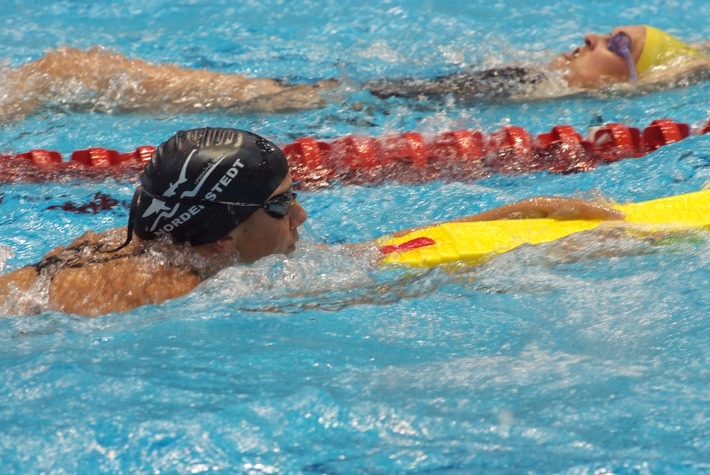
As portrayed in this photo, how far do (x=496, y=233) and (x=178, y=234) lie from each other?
1193 mm

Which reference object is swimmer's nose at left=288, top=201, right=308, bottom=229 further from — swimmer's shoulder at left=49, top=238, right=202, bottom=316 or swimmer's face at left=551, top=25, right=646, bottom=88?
swimmer's face at left=551, top=25, right=646, bottom=88

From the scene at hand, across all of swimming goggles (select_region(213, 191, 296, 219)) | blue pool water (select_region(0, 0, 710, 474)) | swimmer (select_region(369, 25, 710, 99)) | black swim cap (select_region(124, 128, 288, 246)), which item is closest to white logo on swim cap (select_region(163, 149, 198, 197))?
black swim cap (select_region(124, 128, 288, 246))

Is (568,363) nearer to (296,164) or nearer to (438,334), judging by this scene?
(438,334)

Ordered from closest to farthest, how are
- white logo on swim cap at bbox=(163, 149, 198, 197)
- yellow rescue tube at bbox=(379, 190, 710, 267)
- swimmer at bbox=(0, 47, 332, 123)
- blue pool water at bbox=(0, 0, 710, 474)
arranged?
1. blue pool water at bbox=(0, 0, 710, 474)
2. white logo on swim cap at bbox=(163, 149, 198, 197)
3. yellow rescue tube at bbox=(379, 190, 710, 267)
4. swimmer at bbox=(0, 47, 332, 123)

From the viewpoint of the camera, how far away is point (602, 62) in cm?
588

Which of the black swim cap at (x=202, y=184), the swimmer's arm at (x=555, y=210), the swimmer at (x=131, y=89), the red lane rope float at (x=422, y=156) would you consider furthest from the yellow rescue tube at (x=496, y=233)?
the swimmer at (x=131, y=89)

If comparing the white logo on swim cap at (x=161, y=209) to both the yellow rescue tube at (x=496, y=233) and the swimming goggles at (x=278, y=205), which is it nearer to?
the swimming goggles at (x=278, y=205)

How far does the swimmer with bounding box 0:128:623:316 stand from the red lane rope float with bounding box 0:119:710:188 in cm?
152

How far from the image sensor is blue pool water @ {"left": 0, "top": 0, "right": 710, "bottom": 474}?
260cm

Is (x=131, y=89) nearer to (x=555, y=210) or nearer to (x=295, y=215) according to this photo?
(x=295, y=215)

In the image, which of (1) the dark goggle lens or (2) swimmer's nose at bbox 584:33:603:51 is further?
(2) swimmer's nose at bbox 584:33:603:51

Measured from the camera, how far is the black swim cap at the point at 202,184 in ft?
10.7

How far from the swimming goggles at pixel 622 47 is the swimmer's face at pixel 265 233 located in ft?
10.0

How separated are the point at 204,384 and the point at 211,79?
10.6 feet
